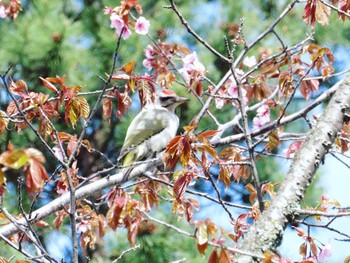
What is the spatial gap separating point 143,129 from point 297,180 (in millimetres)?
2533

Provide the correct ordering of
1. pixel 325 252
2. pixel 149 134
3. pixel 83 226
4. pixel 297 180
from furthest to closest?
pixel 149 134 < pixel 83 226 < pixel 325 252 < pixel 297 180

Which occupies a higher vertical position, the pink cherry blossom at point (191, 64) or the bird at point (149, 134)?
the pink cherry blossom at point (191, 64)

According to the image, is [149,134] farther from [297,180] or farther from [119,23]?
[297,180]

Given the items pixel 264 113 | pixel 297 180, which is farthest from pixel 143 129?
pixel 297 180

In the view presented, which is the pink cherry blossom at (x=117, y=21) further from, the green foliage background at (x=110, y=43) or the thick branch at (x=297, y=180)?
the green foliage background at (x=110, y=43)

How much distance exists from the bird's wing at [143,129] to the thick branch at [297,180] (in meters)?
2.18

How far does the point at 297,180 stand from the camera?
284cm

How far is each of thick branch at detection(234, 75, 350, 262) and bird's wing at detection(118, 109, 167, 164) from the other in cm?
218

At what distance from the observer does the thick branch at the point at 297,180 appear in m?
2.70

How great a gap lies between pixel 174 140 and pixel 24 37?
159 inches

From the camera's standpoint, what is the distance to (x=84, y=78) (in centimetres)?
688

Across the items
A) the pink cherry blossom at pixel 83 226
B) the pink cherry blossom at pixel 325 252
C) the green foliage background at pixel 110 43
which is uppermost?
the green foliage background at pixel 110 43

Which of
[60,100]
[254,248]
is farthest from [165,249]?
[254,248]

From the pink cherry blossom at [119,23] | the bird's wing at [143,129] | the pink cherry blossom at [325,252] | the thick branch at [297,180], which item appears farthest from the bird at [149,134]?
the thick branch at [297,180]
